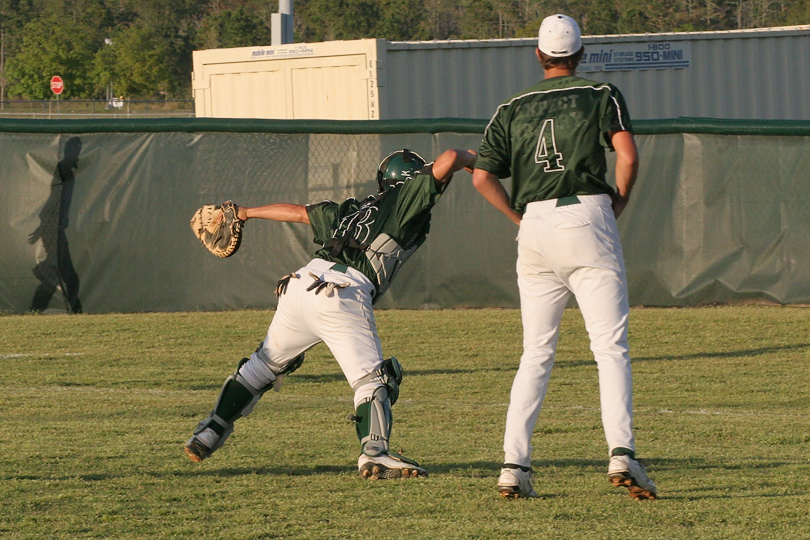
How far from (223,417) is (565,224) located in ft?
6.28

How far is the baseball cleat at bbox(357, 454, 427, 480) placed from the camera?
17.0 ft

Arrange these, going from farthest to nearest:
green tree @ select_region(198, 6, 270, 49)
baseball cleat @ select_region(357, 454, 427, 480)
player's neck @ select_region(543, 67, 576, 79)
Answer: green tree @ select_region(198, 6, 270, 49) < baseball cleat @ select_region(357, 454, 427, 480) < player's neck @ select_region(543, 67, 576, 79)

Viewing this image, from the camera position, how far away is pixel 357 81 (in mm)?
17953

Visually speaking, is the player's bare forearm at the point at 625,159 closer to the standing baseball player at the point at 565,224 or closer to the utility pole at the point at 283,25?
the standing baseball player at the point at 565,224

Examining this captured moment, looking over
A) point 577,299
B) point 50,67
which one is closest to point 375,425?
point 577,299

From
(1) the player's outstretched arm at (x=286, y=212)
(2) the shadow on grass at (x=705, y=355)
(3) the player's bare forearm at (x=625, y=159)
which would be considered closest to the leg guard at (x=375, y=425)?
(1) the player's outstretched arm at (x=286, y=212)

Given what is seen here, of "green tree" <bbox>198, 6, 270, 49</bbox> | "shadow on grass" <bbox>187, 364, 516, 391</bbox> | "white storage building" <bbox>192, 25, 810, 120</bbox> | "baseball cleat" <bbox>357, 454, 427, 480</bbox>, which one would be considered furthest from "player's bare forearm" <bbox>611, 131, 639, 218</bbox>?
"green tree" <bbox>198, 6, 270, 49</bbox>

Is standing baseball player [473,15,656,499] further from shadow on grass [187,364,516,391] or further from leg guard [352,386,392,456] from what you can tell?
shadow on grass [187,364,516,391]

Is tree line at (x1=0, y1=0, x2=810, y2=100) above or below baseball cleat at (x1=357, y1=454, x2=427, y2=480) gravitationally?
above

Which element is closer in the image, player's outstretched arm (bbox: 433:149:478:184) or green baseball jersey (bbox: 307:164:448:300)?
player's outstretched arm (bbox: 433:149:478:184)

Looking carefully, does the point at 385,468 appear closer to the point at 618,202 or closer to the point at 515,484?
the point at 515,484

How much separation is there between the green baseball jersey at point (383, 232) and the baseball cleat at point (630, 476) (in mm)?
1476

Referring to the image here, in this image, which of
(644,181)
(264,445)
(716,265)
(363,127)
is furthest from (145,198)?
(264,445)

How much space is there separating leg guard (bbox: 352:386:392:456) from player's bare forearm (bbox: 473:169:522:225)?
1001 mm
